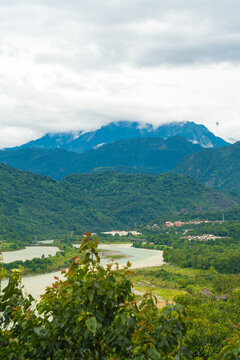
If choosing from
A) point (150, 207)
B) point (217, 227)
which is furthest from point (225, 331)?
point (150, 207)

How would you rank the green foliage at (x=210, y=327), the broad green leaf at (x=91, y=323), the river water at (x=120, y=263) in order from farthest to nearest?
the river water at (x=120, y=263), the green foliage at (x=210, y=327), the broad green leaf at (x=91, y=323)

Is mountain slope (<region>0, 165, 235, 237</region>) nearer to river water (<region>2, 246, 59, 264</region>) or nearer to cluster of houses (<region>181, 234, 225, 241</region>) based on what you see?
river water (<region>2, 246, 59, 264</region>)

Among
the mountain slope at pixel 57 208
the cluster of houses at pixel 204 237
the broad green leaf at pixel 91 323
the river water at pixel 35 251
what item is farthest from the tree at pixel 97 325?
the mountain slope at pixel 57 208

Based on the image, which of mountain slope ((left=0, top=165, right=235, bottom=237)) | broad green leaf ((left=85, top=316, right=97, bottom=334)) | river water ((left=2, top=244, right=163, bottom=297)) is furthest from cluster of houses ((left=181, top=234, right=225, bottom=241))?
broad green leaf ((left=85, top=316, right=97, bottom=334))

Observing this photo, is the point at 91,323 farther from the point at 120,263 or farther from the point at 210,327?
the point at 120,263

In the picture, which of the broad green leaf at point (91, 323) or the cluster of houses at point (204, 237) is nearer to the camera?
the broad green leaf at point (91, 323)

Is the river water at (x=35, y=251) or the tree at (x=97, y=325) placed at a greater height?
the tree at (x=97, y=325)

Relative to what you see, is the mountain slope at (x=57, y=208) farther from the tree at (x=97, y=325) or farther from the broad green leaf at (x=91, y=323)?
the broad green leaf at (x=91, y=323)

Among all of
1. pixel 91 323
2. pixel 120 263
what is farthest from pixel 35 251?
pixel 91 323

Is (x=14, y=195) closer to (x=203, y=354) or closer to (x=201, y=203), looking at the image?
(x=201, y=203)
